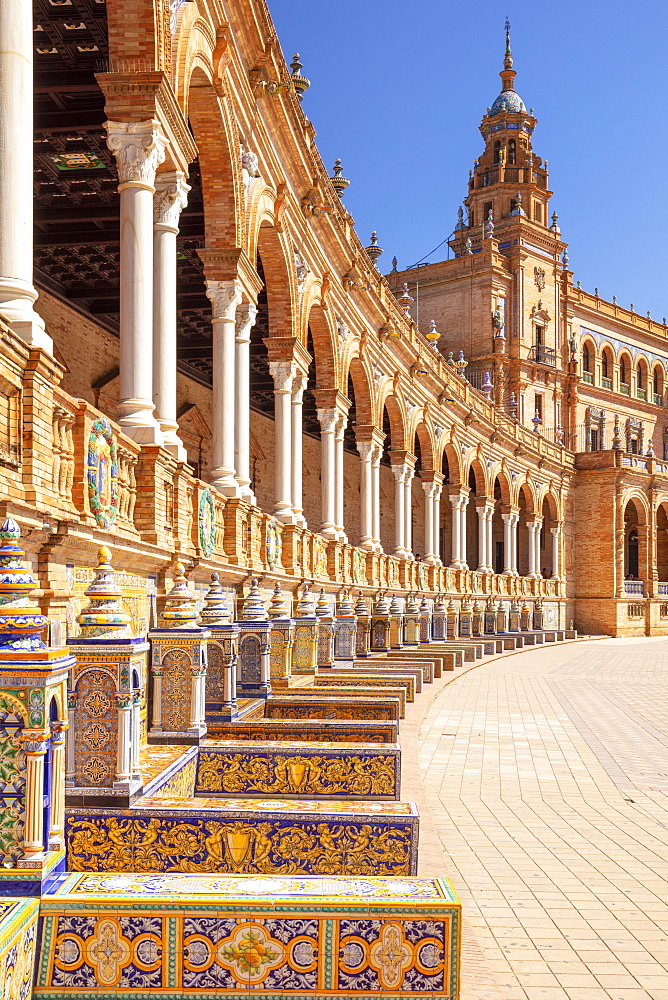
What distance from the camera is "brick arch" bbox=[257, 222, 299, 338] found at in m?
17.0

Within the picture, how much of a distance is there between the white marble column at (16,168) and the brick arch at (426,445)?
25745 mm

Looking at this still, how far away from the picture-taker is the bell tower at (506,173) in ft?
177

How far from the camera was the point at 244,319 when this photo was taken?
14.2 m

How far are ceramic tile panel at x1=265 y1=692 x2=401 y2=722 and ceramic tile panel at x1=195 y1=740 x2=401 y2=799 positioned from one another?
10.1 ft

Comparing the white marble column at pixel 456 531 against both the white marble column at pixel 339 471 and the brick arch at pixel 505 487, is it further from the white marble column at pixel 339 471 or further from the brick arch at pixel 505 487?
the white marble column at pixel 339 471

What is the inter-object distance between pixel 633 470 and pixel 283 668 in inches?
1588

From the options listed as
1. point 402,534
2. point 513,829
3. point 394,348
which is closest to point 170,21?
point 513,829

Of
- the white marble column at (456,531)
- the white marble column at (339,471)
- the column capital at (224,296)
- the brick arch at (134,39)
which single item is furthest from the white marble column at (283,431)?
the white marble column at (456,531)

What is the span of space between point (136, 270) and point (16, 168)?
2.67 m

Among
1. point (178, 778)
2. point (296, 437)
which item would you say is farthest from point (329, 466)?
Answer: point (178, 778)

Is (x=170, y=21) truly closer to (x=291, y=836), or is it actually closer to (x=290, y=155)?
(x=290, y=155)

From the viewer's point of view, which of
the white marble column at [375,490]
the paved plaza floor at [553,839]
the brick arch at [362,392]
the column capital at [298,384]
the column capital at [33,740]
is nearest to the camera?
the column capital at [33,740]

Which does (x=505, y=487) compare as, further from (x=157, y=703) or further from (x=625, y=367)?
(x=157, y=703)

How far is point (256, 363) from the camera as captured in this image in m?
22.9
